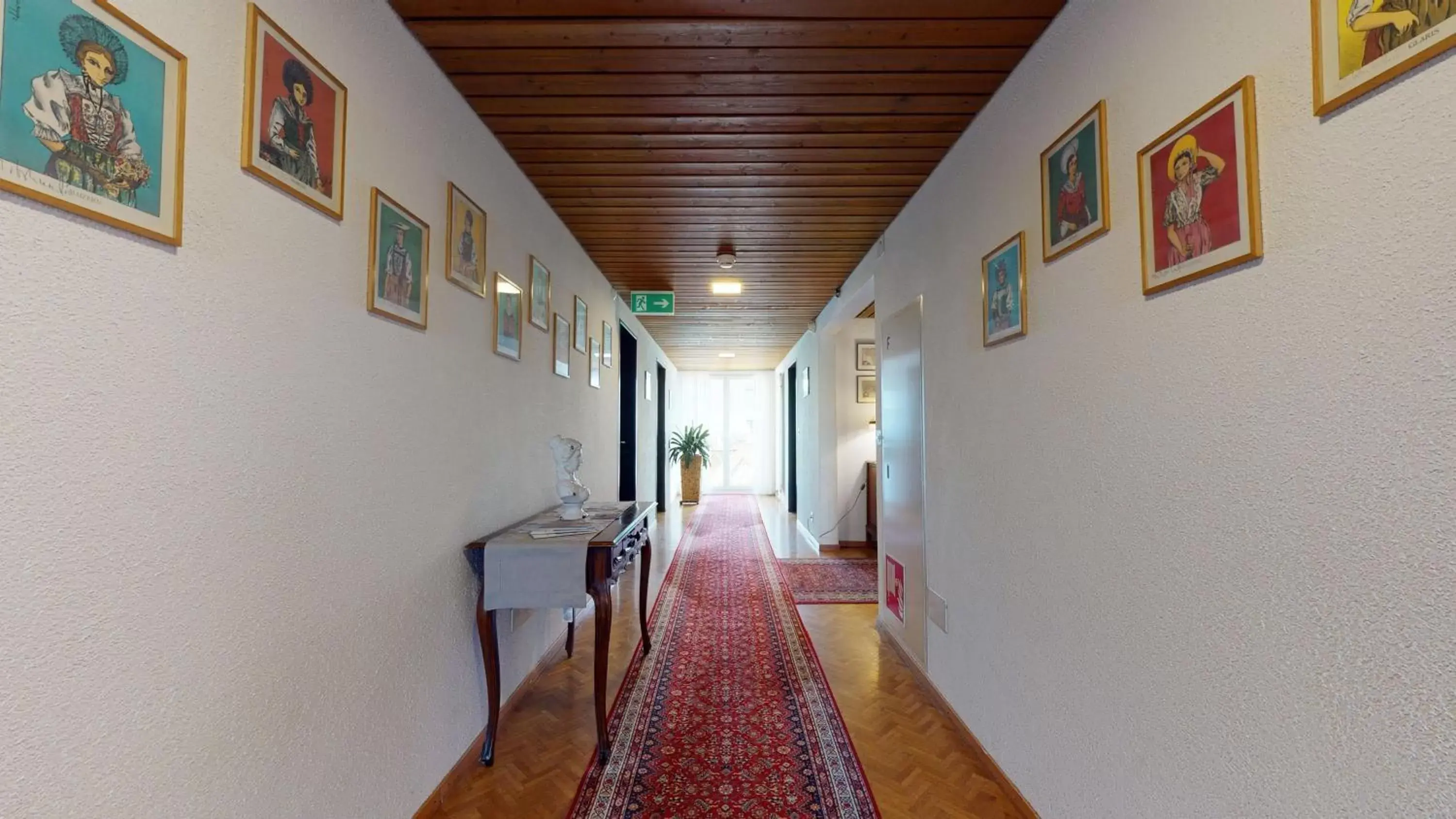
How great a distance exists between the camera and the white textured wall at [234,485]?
79cm

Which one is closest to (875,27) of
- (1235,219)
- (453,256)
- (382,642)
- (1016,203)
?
(1016,203)

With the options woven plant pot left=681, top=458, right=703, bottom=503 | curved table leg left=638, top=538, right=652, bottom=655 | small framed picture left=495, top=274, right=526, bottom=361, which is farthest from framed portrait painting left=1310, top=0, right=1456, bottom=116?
woven plant pot left=681, top=458, right=703, bottom=503

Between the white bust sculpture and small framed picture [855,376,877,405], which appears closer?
the white bust sculpture

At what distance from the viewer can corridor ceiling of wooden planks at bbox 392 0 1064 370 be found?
1.67m

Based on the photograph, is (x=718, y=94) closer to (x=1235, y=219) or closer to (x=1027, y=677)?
(x=1235, y=219)

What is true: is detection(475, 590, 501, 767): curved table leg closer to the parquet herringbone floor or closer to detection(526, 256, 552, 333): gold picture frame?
the parquet herringbone floor

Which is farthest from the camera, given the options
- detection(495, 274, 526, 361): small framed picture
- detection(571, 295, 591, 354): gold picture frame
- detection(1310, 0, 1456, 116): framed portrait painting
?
detection(571, 295, 591, 354): gold picture frame

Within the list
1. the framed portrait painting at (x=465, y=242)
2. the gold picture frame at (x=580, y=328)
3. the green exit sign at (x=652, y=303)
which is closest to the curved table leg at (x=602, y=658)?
the framed portrait painting at (x=465, y=242)

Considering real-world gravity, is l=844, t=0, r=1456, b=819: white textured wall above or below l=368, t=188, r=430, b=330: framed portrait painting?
below

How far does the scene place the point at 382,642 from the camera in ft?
5.11

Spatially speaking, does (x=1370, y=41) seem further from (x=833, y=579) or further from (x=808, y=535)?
(x=808, y=535)

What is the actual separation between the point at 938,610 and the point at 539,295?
2521 millimetres

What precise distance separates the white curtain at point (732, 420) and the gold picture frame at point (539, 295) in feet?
25.8

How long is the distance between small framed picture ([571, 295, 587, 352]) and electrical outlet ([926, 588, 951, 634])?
251 cm
